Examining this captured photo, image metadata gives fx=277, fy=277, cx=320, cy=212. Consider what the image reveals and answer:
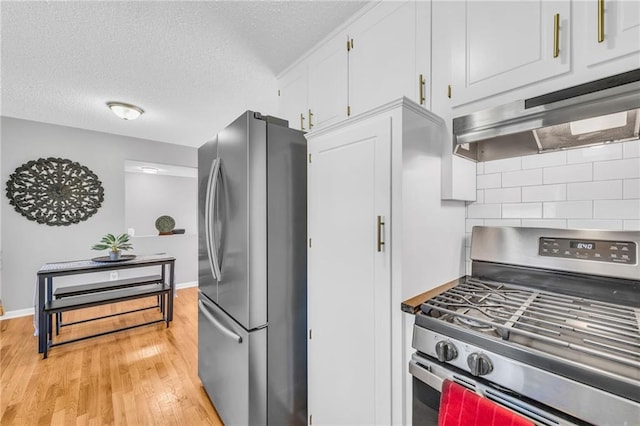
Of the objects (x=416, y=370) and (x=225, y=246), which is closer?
(x=416, y=370)

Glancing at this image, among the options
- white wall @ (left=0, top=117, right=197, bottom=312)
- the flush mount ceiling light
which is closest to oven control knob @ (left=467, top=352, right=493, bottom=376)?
the flush mount ceiling light

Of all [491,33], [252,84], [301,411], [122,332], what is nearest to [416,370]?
[301,411]

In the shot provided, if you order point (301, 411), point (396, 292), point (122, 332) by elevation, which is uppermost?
point (396, 292)

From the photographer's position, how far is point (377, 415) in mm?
1101

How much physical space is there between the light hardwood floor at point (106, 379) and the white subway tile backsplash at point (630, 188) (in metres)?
2.34

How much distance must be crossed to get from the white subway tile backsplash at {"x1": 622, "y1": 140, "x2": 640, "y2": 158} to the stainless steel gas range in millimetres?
288

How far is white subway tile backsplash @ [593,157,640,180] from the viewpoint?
3.31 ft

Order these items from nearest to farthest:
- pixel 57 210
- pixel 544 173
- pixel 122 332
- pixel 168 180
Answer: pixel 544 173
pixel 122 332
pixel 57 210
pixel 168 180

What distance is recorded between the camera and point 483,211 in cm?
139

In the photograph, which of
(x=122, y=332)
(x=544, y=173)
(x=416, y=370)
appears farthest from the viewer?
(x=122, y=332)

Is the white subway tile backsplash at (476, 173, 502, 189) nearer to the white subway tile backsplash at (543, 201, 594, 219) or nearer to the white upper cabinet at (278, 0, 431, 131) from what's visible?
the white subway tile backsplash at (543, 201, 594, 219)

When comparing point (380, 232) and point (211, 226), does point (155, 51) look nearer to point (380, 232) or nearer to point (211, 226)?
point (211, 226)

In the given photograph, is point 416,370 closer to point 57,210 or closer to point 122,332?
point 122,332

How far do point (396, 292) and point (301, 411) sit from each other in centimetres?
104
